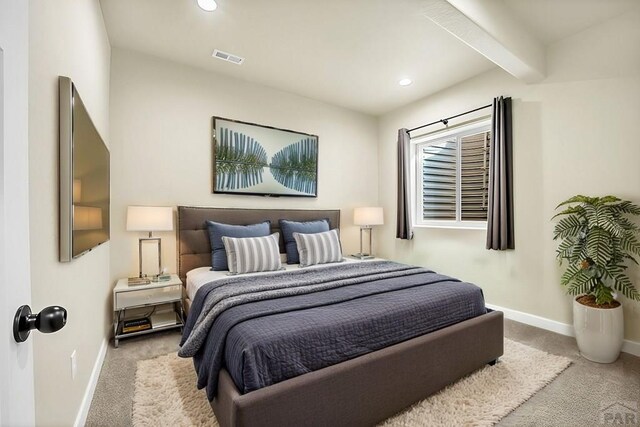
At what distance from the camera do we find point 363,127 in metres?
4.61

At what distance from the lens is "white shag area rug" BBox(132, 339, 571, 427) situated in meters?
1.64

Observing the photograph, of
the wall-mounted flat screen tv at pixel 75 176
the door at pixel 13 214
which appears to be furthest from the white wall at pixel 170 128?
the door at pixel 13 214

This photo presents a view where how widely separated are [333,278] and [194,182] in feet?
6.35

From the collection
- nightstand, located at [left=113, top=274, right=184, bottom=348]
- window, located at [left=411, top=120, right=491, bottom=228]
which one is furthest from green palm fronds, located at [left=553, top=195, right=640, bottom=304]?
nightstand, located at [left=113, top=274, right=184, bottom=348]

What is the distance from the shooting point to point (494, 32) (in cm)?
229

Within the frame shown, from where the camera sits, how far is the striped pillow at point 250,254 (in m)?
2.80

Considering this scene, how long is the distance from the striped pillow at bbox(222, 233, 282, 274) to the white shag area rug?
869mm

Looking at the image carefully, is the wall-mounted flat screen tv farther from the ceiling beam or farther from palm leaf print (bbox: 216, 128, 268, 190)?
the ceiling beam

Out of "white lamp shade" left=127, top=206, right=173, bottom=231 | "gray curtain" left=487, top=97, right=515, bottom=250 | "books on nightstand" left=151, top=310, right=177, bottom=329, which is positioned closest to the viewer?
"white lamp shade" left=127, top=206, right=173, bottom=231

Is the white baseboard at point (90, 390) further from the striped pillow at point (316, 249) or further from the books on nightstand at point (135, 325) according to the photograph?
the striped pillow at point (316, 249)

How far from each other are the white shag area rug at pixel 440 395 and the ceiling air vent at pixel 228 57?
2.81m

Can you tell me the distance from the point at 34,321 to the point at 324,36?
9.34 feet

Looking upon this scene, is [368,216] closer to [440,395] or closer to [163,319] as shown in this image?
[440,395]

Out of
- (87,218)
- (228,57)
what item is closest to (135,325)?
(87,218)
